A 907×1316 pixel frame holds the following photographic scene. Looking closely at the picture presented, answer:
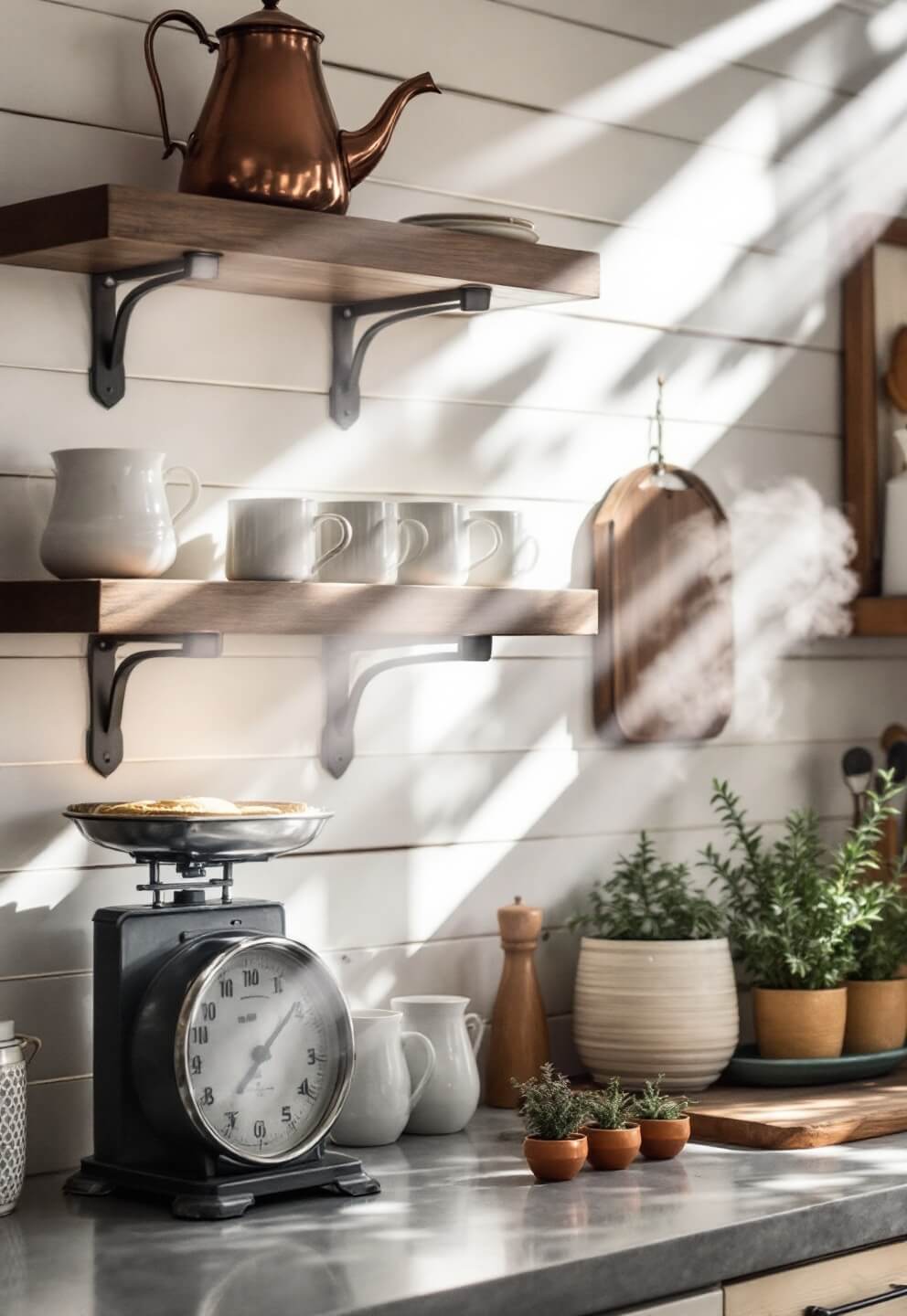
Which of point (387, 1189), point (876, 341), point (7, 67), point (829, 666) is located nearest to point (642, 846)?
point (829, 666)

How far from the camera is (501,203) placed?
2.46 m

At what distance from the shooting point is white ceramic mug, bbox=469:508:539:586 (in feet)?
7.16

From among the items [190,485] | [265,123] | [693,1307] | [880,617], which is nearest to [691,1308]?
[693,1307]

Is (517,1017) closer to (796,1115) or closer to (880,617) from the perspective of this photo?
(796,1115)

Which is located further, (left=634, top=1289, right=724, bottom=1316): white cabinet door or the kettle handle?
the kettle handle

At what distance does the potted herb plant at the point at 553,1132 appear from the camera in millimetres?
1920

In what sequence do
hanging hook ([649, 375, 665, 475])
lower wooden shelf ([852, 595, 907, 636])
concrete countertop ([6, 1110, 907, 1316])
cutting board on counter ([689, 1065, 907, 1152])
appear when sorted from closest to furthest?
concrete countertop ([6, 1110, 907, 1316]) < cutting board on counter ([689, 1065, 907, 1152]) < hanging hook ([649, 375, 665, 475]) < lower wooden shelf ([852, 595, 907, 636])

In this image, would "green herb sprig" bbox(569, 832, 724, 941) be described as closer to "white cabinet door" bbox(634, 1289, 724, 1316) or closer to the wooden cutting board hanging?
the wooden cutting board hanging

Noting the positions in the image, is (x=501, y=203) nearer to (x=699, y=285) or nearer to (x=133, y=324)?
(x=699, y=285)

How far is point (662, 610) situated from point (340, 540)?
698mm

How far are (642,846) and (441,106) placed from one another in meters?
0.98

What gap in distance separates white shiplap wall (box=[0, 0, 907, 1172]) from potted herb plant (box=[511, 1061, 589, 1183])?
1.32ft

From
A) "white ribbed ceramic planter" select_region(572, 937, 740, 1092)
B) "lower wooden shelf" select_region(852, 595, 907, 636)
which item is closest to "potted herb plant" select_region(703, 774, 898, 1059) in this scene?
"white ribbed ceramic planter" select_region(572, 937, 740, 1092)

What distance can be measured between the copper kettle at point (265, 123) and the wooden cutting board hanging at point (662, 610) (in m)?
0.72
